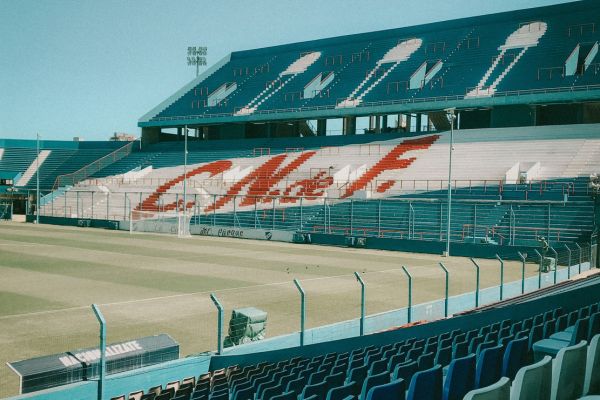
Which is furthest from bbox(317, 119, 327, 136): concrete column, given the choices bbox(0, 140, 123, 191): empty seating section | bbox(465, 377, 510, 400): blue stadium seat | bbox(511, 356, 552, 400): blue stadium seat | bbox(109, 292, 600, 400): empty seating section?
bbox(465, 377, 510, 400): blue stadium seat

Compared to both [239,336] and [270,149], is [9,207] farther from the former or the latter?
[239,336]

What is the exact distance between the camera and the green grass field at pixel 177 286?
14.8 meters

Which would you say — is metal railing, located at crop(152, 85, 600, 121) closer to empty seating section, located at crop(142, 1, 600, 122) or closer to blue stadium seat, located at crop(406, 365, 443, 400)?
empty seating section, located at crop(142, 1, 600, 122)

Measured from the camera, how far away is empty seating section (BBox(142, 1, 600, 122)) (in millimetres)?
51031

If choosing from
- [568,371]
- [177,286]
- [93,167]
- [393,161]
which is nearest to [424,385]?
[568,371]

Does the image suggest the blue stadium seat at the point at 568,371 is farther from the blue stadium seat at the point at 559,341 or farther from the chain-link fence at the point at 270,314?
the chain-link fence at the point at 270,314

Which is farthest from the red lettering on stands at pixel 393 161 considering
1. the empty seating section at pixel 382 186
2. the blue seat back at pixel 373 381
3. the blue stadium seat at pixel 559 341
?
the blue seat back at pixel 373 381

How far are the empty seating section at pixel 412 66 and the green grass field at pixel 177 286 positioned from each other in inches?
915

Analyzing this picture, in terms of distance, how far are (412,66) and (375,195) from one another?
776 inches

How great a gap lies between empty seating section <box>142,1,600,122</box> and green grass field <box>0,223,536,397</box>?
2324 cm

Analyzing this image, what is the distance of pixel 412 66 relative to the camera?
58562 millimetres

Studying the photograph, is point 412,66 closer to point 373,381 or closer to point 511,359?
point 511,359

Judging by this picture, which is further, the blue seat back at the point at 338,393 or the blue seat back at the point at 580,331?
the blue seat back at the point at 580,331

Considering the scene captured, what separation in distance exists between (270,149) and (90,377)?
5243 centimetres
